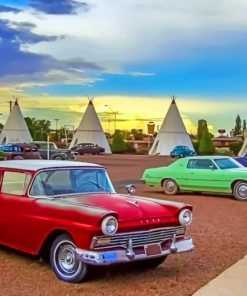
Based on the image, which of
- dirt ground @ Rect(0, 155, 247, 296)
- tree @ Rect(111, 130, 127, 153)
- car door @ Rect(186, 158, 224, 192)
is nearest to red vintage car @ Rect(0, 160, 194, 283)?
dirt ground @ Rect(0, 155, 247, 296)

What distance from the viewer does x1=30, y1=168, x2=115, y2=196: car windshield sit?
752cm

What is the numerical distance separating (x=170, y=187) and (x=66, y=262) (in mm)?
11456

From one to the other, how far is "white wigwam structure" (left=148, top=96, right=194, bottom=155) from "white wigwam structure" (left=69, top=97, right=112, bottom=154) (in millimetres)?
6457

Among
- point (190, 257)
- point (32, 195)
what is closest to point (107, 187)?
point (32, 195)

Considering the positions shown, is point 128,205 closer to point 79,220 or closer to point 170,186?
point 79,220

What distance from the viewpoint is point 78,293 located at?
6.29 metres

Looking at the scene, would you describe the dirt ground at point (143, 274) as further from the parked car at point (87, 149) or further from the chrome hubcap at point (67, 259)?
the parked car at point (87, 149)

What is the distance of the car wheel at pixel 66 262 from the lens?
6.64 metres

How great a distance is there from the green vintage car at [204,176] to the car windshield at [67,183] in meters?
9.13

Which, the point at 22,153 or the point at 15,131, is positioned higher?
the point at 15,131

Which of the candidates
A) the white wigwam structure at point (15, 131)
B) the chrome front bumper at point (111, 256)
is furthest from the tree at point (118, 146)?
the chrome front bumper at point (111, 256)

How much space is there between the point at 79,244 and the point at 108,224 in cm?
39

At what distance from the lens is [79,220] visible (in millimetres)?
6523

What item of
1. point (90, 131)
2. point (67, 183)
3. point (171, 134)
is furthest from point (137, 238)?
point (90, 131)
